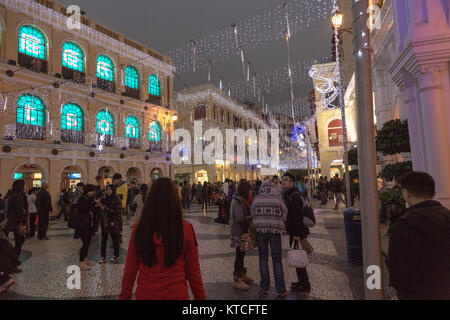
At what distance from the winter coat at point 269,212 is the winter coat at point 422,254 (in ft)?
7.83

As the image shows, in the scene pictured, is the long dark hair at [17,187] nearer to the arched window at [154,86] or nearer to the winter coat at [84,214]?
the winter coat at [84,214]

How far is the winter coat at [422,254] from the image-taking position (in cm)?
201

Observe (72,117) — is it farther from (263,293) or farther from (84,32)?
(263,293)

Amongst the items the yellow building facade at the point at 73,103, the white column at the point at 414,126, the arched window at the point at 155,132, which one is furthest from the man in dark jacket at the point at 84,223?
the arched window at the point at 155,132

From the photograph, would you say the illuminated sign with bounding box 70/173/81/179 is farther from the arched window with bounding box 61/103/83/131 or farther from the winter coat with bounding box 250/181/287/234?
the winter coat with bounding box 250/181/287/234

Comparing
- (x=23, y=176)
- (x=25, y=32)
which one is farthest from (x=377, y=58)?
(x=23, y=176)

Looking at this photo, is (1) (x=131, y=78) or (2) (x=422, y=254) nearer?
(2) (x=422, y=254)

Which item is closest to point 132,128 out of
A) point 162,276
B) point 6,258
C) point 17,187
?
point 17,187

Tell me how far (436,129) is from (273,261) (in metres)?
4.75

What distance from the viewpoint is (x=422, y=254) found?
203 cm

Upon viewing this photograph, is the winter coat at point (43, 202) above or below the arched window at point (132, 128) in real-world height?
below

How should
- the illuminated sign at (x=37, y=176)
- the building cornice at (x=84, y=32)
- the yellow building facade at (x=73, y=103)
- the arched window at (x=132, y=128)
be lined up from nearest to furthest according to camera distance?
the yellow building facade at (x=73, y=103) → the building cornice at (x=84, y=32) → the illuminated sign at (x=37, y=176) → the arched window at (x=132, y=128)

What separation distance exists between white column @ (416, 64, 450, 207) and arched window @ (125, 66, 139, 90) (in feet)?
69.5

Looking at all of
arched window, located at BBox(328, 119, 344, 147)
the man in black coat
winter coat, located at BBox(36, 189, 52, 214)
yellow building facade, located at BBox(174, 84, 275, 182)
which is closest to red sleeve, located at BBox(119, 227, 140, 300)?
the man in black coat
